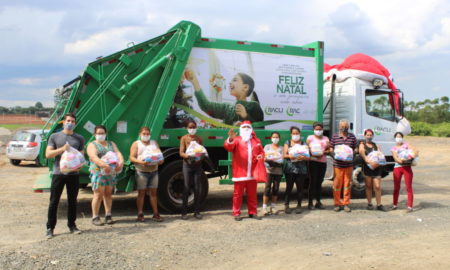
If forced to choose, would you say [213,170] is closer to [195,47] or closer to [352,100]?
[195,47]

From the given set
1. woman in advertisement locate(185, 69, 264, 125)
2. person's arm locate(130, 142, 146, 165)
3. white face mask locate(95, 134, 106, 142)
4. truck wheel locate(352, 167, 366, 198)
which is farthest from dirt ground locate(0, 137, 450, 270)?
woman in advertisement locate(185, 69, 264, 125)

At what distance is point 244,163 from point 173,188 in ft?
4.68

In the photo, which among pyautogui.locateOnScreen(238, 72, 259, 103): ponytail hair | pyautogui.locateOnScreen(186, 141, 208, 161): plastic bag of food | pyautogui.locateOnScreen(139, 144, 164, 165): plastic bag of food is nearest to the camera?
pyautogui.locateOnScreen(139, 144, 164, 165): plastic bag of food

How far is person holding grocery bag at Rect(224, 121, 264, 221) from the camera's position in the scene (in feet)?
23.4

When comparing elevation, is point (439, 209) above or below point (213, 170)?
below

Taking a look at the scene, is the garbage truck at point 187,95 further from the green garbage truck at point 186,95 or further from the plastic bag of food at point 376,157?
the plastic bag of food at point 376,157

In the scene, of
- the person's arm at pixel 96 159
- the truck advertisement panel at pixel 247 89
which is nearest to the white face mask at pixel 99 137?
the person's arm at pixel 96 159

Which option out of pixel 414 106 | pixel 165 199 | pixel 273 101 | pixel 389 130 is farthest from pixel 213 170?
pixel 414 106

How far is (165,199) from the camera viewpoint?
7.39 m

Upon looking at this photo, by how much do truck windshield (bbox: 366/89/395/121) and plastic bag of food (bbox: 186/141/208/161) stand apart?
4.43 meters

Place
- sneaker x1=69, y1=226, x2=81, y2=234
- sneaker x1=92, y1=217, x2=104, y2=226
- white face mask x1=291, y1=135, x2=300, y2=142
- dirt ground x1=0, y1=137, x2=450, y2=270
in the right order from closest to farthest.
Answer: dirt ground x1=0, y1=137, x2=450, y2=270, sneaker x1=69, y1=226, x2=81, y2=234, sneaker x1=92, y1=217, x2=104, y2=226, white face mask x1=291, y1=135, x2=300, y2=142

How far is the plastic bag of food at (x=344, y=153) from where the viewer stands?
7.70 m

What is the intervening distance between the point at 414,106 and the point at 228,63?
2132 inches

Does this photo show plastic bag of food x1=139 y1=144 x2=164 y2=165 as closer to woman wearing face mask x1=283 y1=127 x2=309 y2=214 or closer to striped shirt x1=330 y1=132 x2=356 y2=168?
woman wearing face mask x1=283 y1=127 x2=309 y2=214
